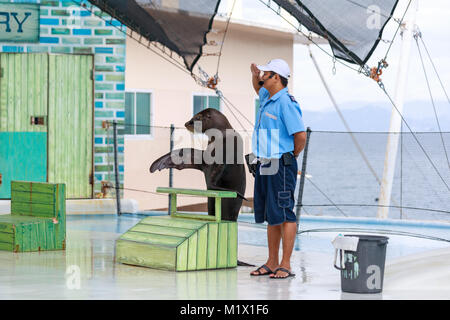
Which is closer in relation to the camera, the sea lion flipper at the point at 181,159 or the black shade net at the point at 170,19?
the sea lion flipper at the point at 181,159

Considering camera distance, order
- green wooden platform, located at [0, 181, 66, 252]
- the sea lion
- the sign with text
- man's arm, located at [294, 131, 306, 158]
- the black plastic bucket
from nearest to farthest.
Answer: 1. the black plastic bucket
2. man's arm, located at [294, 131, 306, 158]
3. the sea lion
4. green wooden platform, located at [0, 181, 66, 252]
5. the sign with text

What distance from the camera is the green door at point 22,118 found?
41.4ft

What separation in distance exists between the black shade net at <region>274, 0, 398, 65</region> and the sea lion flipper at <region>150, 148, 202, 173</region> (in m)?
2.92

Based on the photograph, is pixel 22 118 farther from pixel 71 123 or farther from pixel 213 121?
pixel 213 121

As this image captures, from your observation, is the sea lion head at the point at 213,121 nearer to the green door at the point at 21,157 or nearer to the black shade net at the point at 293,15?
the black shade net at the point at 293,15

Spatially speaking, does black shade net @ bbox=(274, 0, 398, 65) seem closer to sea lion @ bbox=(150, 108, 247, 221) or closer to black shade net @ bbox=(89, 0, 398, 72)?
black shade net @ bbox=(89, 0, 398, 72)

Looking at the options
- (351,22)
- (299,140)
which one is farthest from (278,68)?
(351,22)

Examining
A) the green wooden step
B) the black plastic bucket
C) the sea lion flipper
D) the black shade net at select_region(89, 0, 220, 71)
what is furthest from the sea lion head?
the black shade net at select_region(89, 0, 220, 71)

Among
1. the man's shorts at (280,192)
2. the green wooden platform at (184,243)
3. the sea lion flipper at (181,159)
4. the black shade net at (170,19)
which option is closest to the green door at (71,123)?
the black shade net at (170,19)

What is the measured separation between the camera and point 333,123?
263 ft

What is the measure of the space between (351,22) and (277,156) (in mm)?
4166

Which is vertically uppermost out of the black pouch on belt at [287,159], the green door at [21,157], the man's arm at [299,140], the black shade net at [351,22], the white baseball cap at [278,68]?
the black shade net at [351,22]

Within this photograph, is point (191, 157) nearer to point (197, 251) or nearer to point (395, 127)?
point (197, 251)

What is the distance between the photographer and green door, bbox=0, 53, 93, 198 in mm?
12625
